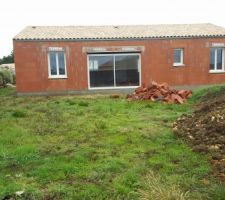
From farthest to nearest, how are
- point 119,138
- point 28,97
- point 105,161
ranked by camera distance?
point 28,97
point 119,138
point 105,161

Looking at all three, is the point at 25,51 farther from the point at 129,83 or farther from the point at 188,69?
the point at 188,69

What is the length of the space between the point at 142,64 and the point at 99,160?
1633cm

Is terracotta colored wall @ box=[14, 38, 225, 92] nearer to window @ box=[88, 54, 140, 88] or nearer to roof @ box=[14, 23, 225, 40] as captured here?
roof @ box=[14, 23, 225, 40]

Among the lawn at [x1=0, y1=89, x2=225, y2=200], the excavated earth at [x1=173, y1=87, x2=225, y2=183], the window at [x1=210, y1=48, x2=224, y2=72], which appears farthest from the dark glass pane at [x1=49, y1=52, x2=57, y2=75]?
the excavated earth at [x1=173, y1=87, x2=225, y2=183]

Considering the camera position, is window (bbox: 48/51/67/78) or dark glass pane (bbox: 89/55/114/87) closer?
window (bbox: 48/51/67/78)

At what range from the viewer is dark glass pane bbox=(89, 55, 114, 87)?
77.2 ft

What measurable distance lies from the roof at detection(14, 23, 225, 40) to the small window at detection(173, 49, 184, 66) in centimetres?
107

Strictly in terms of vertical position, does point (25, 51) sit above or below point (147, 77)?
above

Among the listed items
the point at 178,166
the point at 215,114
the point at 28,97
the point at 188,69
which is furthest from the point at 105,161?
the point at 188,69

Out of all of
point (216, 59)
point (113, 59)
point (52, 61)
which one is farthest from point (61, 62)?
point (216, 59)

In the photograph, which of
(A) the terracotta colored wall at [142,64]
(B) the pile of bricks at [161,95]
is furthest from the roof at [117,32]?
(B) the pile of bricks at [161,95]

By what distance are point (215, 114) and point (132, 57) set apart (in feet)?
45.8

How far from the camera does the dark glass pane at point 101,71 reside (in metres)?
23.5

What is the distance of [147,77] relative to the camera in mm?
23797
